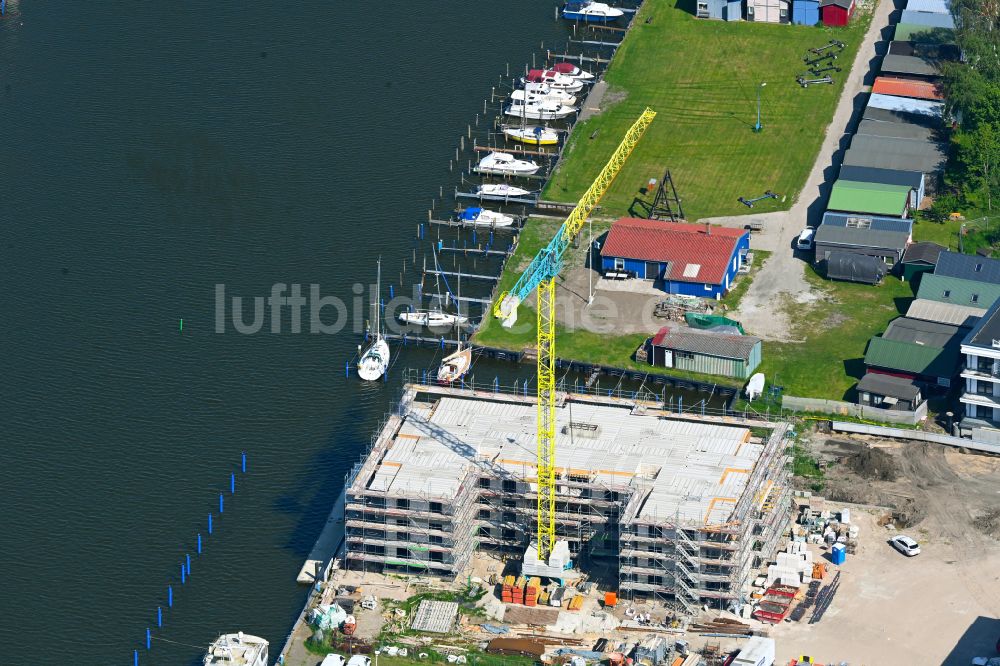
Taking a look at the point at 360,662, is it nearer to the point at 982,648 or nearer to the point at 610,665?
the point at 610,665

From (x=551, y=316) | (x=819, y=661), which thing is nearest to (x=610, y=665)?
(x=819, y=661)

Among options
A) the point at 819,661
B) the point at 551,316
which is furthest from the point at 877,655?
the point at 551,316

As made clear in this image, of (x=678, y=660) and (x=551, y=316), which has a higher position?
(x=551, y=316)

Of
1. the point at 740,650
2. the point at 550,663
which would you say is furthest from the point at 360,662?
the point at 740,650

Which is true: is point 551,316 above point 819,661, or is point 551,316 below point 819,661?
above

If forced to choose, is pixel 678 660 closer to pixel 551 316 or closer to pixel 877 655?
pixel 877 655

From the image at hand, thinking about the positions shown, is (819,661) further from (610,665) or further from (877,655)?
(610,665)
